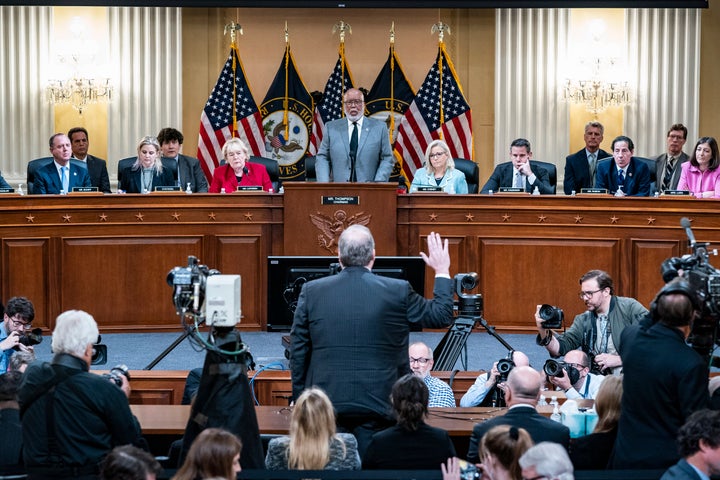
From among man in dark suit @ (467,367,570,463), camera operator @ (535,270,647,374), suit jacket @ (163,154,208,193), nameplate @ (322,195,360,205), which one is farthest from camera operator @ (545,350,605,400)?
suit jacket @ (163,154,208,193)

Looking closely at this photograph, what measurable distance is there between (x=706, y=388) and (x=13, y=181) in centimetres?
1077

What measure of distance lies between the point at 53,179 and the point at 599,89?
22.1ft

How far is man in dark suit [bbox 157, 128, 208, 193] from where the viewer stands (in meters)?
11.8

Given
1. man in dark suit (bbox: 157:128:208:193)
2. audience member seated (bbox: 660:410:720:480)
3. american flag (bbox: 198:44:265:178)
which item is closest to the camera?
audience member seated (bbox: 660:410:720:480)

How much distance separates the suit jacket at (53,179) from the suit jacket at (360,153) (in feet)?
7.45

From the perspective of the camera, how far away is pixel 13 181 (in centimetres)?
1429

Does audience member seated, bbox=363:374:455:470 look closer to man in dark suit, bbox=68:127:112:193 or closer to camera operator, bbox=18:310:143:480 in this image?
camera operator, bbox=18:310:143:480

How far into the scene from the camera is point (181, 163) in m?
11.9

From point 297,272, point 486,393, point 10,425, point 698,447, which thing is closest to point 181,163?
point 297,272

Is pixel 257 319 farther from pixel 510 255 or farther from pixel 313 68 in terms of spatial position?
pixel 313 68

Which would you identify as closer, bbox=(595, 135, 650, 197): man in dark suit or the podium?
the podium

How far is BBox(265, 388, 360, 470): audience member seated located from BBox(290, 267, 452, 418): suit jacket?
23.5 inches

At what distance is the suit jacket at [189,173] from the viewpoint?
1180 cm

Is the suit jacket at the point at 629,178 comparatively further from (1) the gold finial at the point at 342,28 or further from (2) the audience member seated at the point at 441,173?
(1) the gold finial at the point at 342,28
